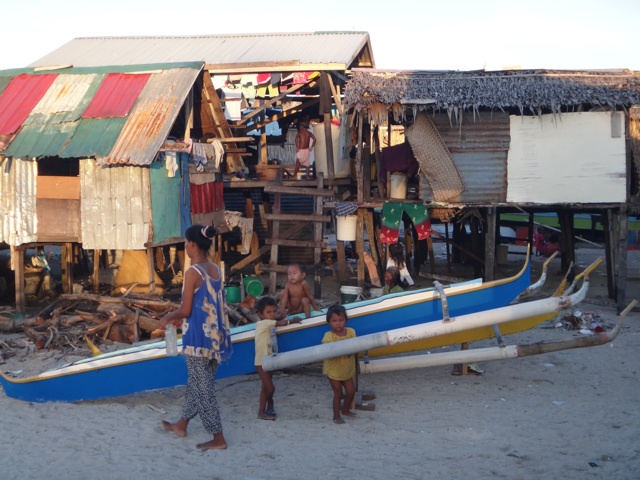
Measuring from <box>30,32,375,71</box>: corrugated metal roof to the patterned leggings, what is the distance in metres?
10.1

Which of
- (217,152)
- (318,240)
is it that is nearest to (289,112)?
(217,152)

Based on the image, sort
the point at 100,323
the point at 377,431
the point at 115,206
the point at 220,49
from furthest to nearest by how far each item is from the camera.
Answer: the point at 220,49, the point at 115,206, the point at 100,323, the point at 377,431

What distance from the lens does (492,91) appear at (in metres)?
12.0

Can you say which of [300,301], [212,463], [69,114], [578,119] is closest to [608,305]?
[578,119]

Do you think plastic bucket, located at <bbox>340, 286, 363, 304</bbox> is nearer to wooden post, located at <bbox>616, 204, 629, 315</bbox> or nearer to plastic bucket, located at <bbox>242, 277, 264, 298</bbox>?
plastic bucket, located at <bbox>242, 277, 264, 298</bbox>

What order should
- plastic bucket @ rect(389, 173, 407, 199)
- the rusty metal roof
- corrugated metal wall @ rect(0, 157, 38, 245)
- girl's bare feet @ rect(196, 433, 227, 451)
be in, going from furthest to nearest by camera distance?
plastic bucket @ rect(389, 173, 407, 199) < corrugated metal wall @ rect(0, 157, 38, 245) < the rusty metal roof < girl's bare feet @ rect(196, 433, 227, 451)

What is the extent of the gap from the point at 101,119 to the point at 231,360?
5990 millimetres

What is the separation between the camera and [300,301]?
7.88 m

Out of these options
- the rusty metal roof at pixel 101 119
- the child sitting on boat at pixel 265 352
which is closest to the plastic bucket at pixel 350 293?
the rusty metal roof at pixel 101 119

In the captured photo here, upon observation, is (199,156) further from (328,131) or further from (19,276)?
(19,276)

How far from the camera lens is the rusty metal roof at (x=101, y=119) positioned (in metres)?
11.0

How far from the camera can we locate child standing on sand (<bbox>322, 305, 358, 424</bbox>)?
6.59 m

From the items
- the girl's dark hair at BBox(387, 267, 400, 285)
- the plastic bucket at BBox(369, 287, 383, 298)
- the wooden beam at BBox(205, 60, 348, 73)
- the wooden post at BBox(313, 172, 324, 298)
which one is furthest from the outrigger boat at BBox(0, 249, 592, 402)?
the wooden beam at BBox(205, 60, 348, 73)

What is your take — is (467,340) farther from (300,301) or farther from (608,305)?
(608,305)
